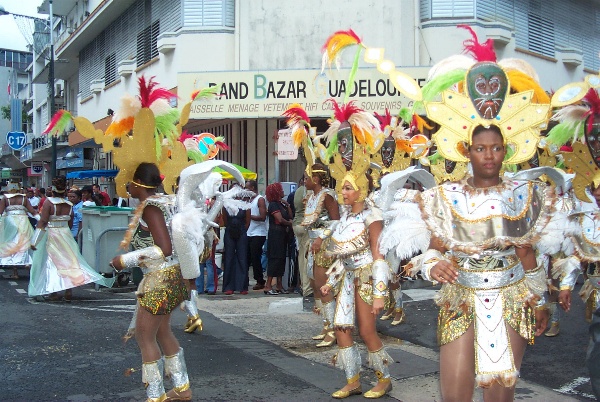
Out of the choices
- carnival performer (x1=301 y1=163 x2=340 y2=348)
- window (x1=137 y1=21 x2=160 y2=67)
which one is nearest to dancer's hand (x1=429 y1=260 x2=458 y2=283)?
carnival performer (x1=301 y1=163 x2=340 y2=348)

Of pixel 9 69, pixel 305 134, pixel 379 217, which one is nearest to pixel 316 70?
pixel 305 134

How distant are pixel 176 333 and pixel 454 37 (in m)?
10.9

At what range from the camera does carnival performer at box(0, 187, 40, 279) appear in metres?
14.2

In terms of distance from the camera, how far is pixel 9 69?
236ft

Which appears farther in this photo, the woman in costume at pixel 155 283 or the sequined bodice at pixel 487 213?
the woman in costume at pixel 155 283

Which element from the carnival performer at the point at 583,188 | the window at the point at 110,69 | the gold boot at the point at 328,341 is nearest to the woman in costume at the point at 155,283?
the gold boot at the point at 328,341

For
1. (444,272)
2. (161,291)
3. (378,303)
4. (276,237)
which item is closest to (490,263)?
(444,272)

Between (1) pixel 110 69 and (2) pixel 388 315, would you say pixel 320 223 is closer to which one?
(2) pixel 388 315

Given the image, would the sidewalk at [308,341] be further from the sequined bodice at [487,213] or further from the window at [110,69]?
the window at [110,69]

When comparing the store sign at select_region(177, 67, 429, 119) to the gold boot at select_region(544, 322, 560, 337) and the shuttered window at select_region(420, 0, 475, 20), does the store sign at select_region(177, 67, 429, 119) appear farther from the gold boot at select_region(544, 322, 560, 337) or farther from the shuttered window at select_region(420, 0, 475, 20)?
the gold boot at select_region(544, 322, 560, 337)

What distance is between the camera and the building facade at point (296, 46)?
14.7 m

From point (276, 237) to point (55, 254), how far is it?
3.57 metres

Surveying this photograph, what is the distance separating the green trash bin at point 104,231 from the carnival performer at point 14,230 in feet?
7.67

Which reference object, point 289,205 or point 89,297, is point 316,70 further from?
point 89,297
